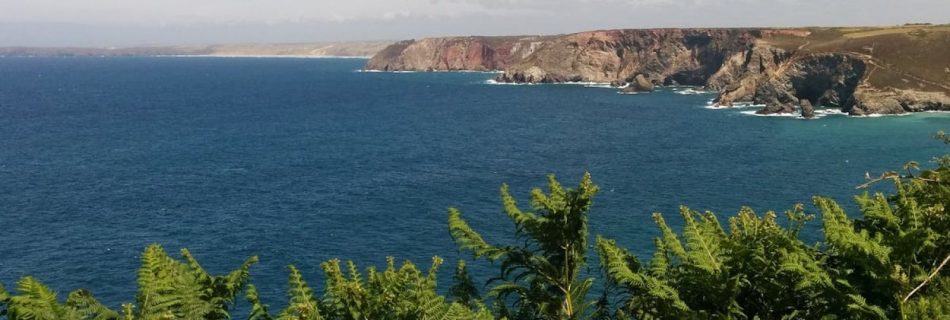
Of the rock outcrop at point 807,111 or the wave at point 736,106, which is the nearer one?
the rock outcrop at point 807,111

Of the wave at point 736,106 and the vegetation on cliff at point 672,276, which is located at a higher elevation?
the vegetation on cliff at point 672,276

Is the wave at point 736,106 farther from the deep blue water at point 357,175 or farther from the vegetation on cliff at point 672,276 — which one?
the vegetation on cliff at point 672,276

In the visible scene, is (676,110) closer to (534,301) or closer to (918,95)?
(918,95)

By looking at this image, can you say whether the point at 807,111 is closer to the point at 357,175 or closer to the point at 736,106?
the point at 736,106

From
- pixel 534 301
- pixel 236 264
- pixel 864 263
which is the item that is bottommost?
pixel 236 264

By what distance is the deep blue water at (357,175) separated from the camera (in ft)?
199

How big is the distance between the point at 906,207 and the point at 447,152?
88177 millimetres

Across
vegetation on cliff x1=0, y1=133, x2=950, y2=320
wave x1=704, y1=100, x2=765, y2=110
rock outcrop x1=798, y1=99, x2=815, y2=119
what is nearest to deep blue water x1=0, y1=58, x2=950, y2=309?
rock outcrop x1=798, y1=99, x2=815, y2=119

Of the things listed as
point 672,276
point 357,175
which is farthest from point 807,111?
point 672,276

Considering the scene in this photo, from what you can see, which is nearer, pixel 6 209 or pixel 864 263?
pixel 864 263

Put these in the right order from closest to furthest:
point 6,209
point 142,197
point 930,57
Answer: point 6,209
point 142,197
point 930,57

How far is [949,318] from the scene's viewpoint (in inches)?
568

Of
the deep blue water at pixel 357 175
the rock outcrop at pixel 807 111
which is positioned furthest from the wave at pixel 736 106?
the rock outcrop at pixel 807 111

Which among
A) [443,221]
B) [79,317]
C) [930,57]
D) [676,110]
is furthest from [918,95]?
[79,317]
